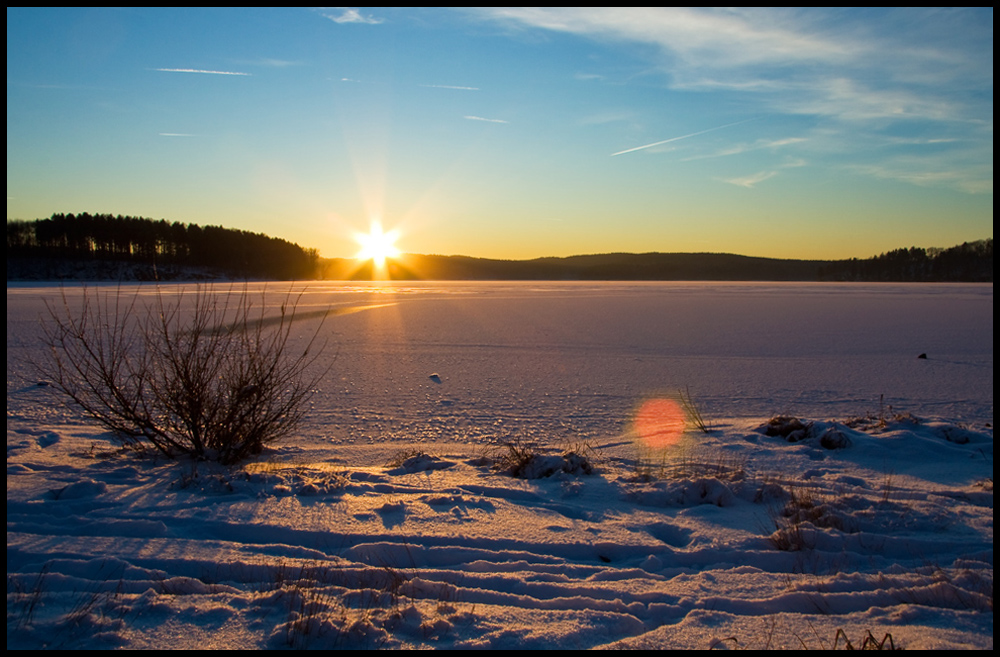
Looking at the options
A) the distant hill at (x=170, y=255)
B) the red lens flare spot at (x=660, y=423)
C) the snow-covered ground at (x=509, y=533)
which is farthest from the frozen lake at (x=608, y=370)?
the distant hill at (x=170, y=255)

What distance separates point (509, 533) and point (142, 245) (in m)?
87.4

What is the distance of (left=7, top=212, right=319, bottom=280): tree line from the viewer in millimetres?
70250

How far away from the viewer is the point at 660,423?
802 cm

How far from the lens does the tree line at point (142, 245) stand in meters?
70.2

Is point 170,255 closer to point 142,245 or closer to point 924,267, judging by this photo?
point 142,245

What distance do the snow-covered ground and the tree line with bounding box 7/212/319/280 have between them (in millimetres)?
66603

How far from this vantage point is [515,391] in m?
10.0

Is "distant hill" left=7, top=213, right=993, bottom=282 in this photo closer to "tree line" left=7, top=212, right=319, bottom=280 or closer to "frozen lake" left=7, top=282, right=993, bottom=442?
"tree line" left=7, top=212, right=319, bottom=280

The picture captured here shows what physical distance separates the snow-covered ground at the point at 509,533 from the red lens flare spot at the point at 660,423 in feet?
0.50

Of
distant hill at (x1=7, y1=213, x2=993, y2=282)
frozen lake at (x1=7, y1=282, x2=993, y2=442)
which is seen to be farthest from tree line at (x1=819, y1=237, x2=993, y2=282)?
frozen lake at (x1=7, y1=282, x2=993, y2=442)

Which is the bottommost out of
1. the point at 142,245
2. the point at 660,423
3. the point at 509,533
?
the point at 660,423

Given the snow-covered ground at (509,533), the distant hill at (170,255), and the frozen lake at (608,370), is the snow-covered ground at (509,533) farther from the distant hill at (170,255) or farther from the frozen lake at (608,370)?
the distant hill at (170,255)

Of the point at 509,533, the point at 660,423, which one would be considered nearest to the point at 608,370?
the point at 660,423

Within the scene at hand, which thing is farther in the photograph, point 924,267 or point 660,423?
point 924,267
